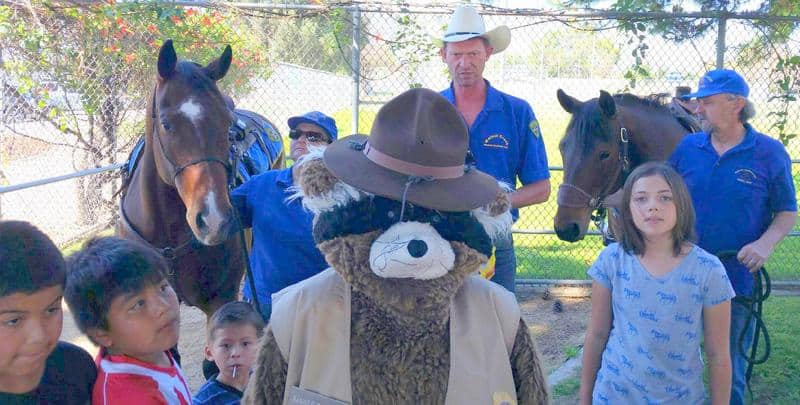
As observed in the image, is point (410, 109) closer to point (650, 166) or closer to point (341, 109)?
point (650, 166)

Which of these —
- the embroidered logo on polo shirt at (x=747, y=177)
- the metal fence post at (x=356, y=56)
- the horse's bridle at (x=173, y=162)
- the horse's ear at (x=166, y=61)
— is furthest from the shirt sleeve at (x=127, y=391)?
the metal fence post at (x=356, y=56)

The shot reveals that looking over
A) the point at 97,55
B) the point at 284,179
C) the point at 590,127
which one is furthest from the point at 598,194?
the point at 97,55

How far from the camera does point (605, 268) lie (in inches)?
118

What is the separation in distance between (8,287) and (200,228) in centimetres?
152

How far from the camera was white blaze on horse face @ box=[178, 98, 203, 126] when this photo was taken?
11.2ft

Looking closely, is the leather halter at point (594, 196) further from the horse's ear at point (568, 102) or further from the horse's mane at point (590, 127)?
the horse's ear at point (568, 102)

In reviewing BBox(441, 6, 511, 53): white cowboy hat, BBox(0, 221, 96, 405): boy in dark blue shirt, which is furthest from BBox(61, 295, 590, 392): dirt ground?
BBox(0, 221, 96, 405): boy in dark blue shirt

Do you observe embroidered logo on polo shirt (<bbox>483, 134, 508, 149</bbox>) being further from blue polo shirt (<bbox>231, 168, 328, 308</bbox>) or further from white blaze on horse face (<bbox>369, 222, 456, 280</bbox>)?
white blaze on horse face (<bbox>369, 222, 456, 280</bbox>)

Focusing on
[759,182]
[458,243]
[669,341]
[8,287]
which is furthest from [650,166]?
[8,287]

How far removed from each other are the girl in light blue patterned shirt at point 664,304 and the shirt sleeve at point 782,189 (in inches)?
36.6

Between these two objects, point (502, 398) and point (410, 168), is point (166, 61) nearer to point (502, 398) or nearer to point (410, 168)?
point (410, 168)

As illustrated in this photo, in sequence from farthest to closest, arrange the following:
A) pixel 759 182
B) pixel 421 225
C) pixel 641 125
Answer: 1. pixel 641 125
2. pixel 759 182
3. pixel 421 225

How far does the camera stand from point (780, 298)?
22.2 feet

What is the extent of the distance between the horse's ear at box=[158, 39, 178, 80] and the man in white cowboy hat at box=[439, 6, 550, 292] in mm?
1401
